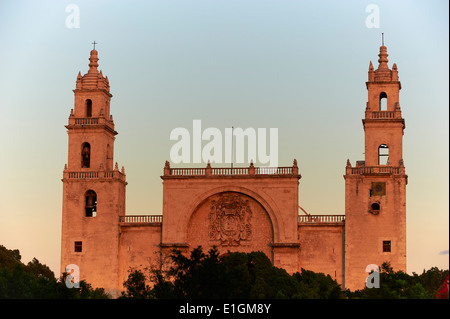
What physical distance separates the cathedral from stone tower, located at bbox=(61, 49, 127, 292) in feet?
0.20

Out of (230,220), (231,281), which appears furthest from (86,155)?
(231,281)

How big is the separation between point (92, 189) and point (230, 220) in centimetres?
883

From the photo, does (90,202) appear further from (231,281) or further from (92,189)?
(231,281)

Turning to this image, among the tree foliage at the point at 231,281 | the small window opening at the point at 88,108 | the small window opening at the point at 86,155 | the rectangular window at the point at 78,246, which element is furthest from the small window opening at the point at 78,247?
the small window opening at the point at 88,108

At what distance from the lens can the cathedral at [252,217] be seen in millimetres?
81188

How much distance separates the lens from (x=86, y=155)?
86.1 m

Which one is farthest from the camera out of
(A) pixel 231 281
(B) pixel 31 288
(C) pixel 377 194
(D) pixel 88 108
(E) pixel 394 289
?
(D) pixel 88 108

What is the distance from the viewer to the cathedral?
81.2 metres

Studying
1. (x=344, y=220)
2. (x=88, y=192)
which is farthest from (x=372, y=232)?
(x=88, y=192)

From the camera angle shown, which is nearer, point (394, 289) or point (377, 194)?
point (394, 289)

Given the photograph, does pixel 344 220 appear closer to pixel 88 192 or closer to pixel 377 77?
pixel 377 77

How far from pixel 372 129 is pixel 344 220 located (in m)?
5.81

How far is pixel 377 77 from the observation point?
276 feet
